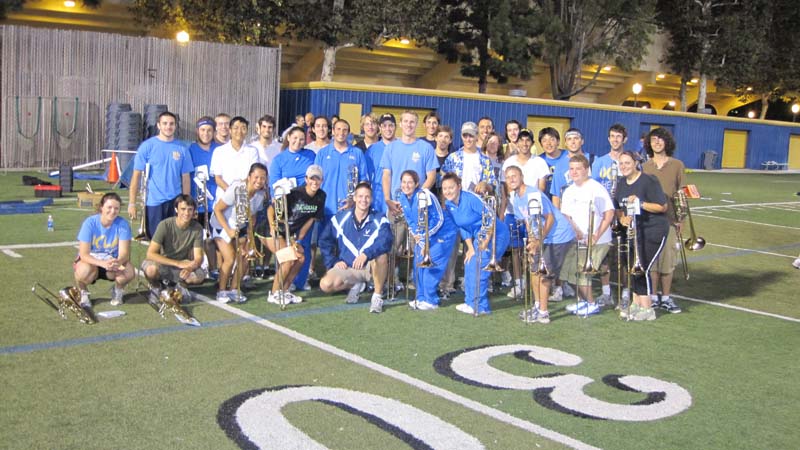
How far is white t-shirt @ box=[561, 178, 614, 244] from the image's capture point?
319 inches

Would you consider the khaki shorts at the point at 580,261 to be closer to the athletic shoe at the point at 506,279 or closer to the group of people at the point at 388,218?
the group of people at the point at 388,218

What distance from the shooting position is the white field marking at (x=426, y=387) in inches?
202

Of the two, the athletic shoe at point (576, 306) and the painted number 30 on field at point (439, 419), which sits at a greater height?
the athletic shoe at point (576, 306)

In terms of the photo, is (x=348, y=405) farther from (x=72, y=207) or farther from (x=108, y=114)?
(x=108, y=114)

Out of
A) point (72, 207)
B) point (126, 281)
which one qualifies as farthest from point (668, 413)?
point (72, 207)

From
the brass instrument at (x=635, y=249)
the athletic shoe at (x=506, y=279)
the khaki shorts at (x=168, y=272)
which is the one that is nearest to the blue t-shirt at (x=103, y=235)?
the khaki shorts at (x=168, y=272)

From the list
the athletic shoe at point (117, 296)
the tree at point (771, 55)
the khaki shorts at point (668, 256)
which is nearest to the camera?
the athletic shoe at point (117, 296)

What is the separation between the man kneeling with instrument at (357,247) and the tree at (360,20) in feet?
70.2

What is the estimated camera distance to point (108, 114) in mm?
21797

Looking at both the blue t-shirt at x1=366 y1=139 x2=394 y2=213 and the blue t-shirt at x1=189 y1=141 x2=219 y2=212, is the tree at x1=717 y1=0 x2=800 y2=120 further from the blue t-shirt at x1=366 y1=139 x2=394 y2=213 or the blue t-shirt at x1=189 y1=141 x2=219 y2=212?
the blue t-shirt at x1=189 y1=141 x2=219 y2=212

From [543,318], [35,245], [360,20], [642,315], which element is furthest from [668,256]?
[360,20]

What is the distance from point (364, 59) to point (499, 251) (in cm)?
3064

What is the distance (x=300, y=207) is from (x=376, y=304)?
129cm

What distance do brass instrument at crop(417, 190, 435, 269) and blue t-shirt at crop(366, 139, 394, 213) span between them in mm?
949
